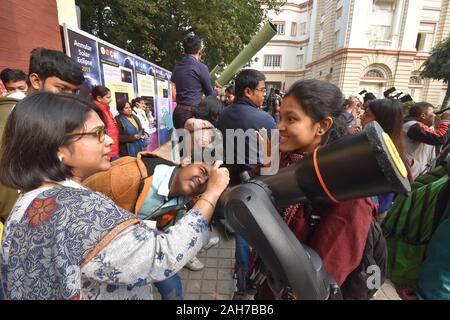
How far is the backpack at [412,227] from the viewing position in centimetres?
142

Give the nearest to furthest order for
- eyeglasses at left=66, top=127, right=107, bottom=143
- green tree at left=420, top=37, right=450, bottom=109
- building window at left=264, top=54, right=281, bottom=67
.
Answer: eyeglasses at left=66, top=127, right=107, bottom=143 → green tree at left=420, top=37, right=450, bottom=109 → building window at left=264, top=54, right=281, bottom=67

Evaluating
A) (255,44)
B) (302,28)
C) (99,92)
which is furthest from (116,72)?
(302,28)

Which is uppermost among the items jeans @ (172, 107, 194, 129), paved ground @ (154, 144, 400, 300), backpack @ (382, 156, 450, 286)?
jeans @ (172, 107, 194, 129)

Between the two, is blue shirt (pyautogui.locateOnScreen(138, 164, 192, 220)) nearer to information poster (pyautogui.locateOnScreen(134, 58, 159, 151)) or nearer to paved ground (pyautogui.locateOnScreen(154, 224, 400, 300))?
paved ground (pyautogui.locateOnScreen(154, 224, 400, 300))

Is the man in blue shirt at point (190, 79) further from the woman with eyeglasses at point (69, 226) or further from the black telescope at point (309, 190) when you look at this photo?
the black telescope at point (309, 190)

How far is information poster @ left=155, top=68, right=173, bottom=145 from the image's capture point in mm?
7410

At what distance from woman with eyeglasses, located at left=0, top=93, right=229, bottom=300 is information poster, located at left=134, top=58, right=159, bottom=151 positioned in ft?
17.4

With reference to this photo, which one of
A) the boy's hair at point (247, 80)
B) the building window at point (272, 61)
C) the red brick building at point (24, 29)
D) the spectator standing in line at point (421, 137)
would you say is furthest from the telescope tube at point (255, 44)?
the building window at point (272, 61)

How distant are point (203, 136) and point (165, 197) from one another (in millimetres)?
1162

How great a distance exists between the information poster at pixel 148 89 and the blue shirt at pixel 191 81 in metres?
3.09

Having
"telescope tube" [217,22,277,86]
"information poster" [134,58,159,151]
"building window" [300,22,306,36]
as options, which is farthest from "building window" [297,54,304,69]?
"telescope tube" [217,22,277,86]

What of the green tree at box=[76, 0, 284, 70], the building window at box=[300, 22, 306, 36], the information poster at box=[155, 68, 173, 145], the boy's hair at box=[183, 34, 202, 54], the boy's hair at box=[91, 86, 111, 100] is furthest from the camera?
the building window at box=[300, 22, 306, 36]

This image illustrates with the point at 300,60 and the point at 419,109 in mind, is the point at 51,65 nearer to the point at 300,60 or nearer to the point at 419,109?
the point at 419,109

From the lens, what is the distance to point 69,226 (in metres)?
0.78
